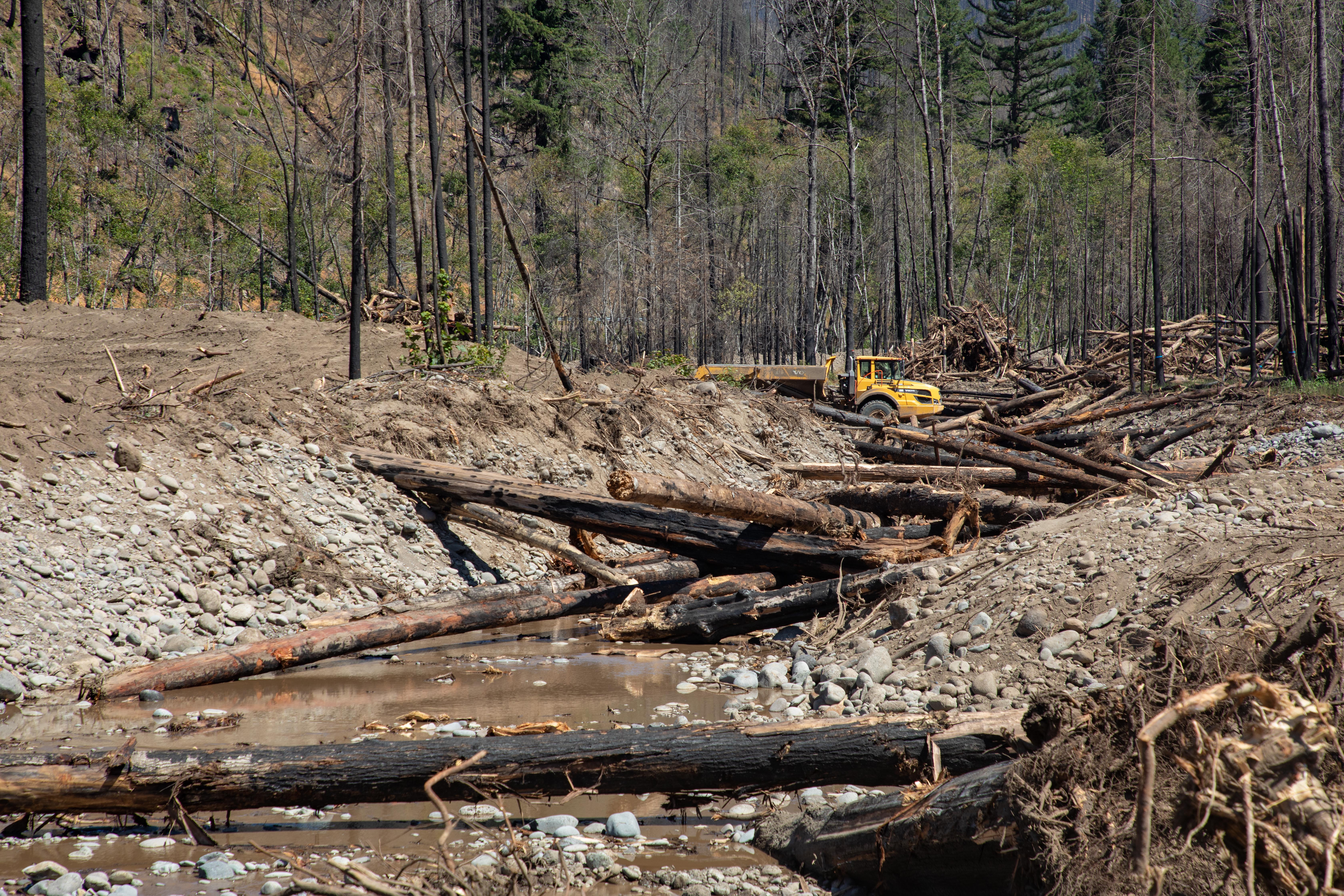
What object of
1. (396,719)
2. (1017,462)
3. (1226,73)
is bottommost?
(396,719)

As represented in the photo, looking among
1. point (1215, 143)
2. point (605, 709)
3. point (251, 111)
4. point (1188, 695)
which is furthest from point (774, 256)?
point (1188, 695)

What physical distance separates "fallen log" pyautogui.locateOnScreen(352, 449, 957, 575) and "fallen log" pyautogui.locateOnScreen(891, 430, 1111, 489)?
3.30 meters

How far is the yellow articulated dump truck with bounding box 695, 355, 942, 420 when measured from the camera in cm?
2256

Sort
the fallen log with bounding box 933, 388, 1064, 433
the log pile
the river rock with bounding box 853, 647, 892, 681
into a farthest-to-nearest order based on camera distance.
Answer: the log pile, the fallen log with bounding box 933, 388, 1064, 433, the river rock with bounding box 853, 647, 892, 681

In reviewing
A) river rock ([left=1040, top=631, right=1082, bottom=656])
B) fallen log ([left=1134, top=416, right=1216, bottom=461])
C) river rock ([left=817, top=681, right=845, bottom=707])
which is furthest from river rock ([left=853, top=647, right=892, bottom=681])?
fallen log ([left=1134, top=416, right=1216, bottom=461])

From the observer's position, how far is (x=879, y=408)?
881 inches

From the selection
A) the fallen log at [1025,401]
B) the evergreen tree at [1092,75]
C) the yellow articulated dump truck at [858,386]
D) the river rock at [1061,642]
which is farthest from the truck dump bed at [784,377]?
the evergreen tree at [1092,75]

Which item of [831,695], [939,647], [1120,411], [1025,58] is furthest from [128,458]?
[1025,58]

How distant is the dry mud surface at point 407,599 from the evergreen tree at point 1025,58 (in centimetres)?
5348

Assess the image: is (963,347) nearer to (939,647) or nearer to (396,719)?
(939,647)

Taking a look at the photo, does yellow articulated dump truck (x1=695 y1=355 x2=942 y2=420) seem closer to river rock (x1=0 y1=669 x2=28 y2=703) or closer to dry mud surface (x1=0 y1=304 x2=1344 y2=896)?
dry mud surface (x1=0 y1=304 x2=1344 y2=896)

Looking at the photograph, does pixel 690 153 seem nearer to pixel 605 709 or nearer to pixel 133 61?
pixel 133 61

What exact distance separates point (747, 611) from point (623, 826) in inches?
153

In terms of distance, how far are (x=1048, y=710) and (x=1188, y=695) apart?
2.05 feet
